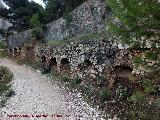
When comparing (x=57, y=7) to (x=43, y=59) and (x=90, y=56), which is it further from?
(x=90, y=56)

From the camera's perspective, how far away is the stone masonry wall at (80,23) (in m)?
31.5

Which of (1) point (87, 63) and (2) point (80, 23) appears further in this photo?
(2) point (80, 23)

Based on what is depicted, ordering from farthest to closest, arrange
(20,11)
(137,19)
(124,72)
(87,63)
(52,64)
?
(20,11)
(52,64)
(87,63)
(124,72)
(137,19)

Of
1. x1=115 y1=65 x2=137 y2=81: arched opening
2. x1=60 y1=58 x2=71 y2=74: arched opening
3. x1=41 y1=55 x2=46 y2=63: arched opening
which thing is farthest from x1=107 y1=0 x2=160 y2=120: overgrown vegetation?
x1=41 y1=55 x2=46 y2=63: arched opening

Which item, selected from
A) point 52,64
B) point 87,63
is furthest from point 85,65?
point 52,64

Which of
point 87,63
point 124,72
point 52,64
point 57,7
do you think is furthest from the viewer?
point 57,7

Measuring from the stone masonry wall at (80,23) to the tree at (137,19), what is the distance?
1667cm

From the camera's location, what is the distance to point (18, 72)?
34375mm

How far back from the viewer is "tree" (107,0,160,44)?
40.8 ft

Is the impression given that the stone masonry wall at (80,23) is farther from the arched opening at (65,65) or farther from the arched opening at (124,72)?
the arched opening at (124,72)

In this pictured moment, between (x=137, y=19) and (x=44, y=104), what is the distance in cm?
1117

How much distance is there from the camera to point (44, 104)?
2230cm

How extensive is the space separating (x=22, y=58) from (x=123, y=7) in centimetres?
2953

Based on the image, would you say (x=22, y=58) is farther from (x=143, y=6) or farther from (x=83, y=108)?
(x=143, y=6)
